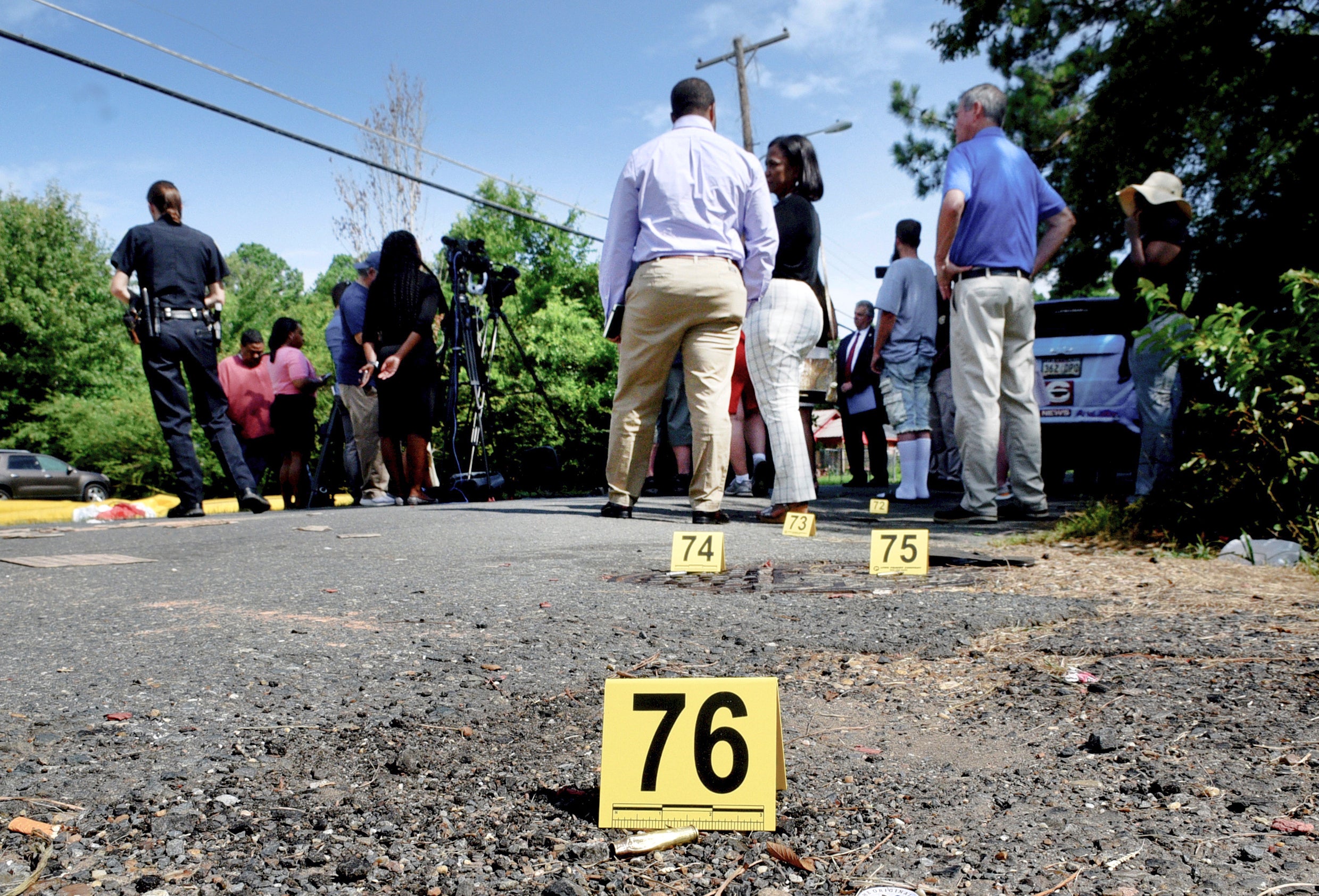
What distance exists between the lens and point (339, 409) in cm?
967

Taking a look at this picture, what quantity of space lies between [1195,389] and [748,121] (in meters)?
20.6

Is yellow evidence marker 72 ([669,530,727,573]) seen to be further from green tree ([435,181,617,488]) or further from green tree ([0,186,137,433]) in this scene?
green tree ([0,186,137,433])

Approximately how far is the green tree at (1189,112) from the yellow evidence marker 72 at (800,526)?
8.11 metres

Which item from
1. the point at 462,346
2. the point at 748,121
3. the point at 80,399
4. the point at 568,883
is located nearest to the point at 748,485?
the point at 462,346

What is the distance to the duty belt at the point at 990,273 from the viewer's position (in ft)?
17.2

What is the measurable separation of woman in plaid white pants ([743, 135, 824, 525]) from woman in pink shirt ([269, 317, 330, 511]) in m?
4.84

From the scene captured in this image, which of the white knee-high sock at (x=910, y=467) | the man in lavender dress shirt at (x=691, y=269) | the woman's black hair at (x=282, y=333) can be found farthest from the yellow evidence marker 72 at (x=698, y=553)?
the woman's black hair at (x=282, y=333)

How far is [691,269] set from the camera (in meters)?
4.86

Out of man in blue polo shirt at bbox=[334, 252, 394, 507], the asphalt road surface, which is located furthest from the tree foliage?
man in blue polo shirt at bbox=[334, 252, 394, 507]

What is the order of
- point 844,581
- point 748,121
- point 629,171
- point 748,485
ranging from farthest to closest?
point 748,121 < point 748,485 < point 629,171 < point 844,581

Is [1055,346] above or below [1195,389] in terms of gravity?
above

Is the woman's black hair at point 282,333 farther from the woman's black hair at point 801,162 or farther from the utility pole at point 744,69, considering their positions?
the utility pole at point 744,69

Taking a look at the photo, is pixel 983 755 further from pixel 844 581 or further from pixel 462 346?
pixel 462 346

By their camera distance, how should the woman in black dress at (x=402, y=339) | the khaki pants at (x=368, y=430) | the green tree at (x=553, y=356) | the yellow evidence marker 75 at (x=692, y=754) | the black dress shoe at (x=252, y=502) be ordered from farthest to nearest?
the green tree at (x=553, y=356)
the khaki pants at (x=368, y=430)
the woman in black dress at (x=402, y=339)
the black dress shoe at (x=252, y=502)
the yellow evidence marker 75 at (x=692, y=754)
